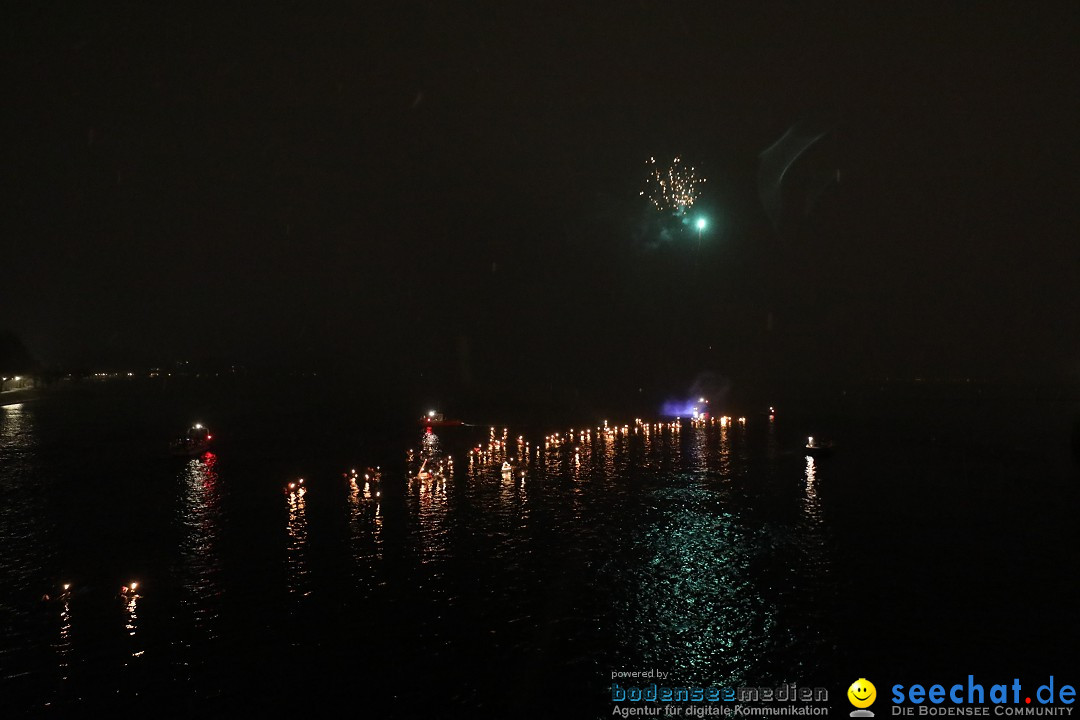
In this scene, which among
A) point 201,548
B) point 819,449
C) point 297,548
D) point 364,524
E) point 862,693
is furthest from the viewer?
point 819,449

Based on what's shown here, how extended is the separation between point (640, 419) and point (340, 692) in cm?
11864

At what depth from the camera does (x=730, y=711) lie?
23.0 m

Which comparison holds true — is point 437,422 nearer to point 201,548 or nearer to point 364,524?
point 364,524

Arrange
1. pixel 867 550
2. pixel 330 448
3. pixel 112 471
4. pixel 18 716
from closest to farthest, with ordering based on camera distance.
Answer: pixel 18 716, pixel 867 550, pixel 112 471, pixel 330 448

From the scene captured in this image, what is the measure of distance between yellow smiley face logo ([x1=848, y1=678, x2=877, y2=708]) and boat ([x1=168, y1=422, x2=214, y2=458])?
77926 millimetres

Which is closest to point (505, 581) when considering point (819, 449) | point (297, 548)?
point (297, 548)

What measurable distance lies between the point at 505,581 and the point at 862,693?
17707 mm

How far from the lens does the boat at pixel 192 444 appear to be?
79938 mm

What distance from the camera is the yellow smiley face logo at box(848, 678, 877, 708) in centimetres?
2392

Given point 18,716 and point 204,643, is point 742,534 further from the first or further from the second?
point 18,716

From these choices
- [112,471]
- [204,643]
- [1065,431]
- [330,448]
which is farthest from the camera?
[1065,431]

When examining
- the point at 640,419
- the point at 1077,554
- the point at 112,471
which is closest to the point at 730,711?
the point at 1077,554

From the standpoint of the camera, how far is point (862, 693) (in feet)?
80.2

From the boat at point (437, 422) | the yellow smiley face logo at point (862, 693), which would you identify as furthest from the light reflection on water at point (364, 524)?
the boat at point (437, 422)
